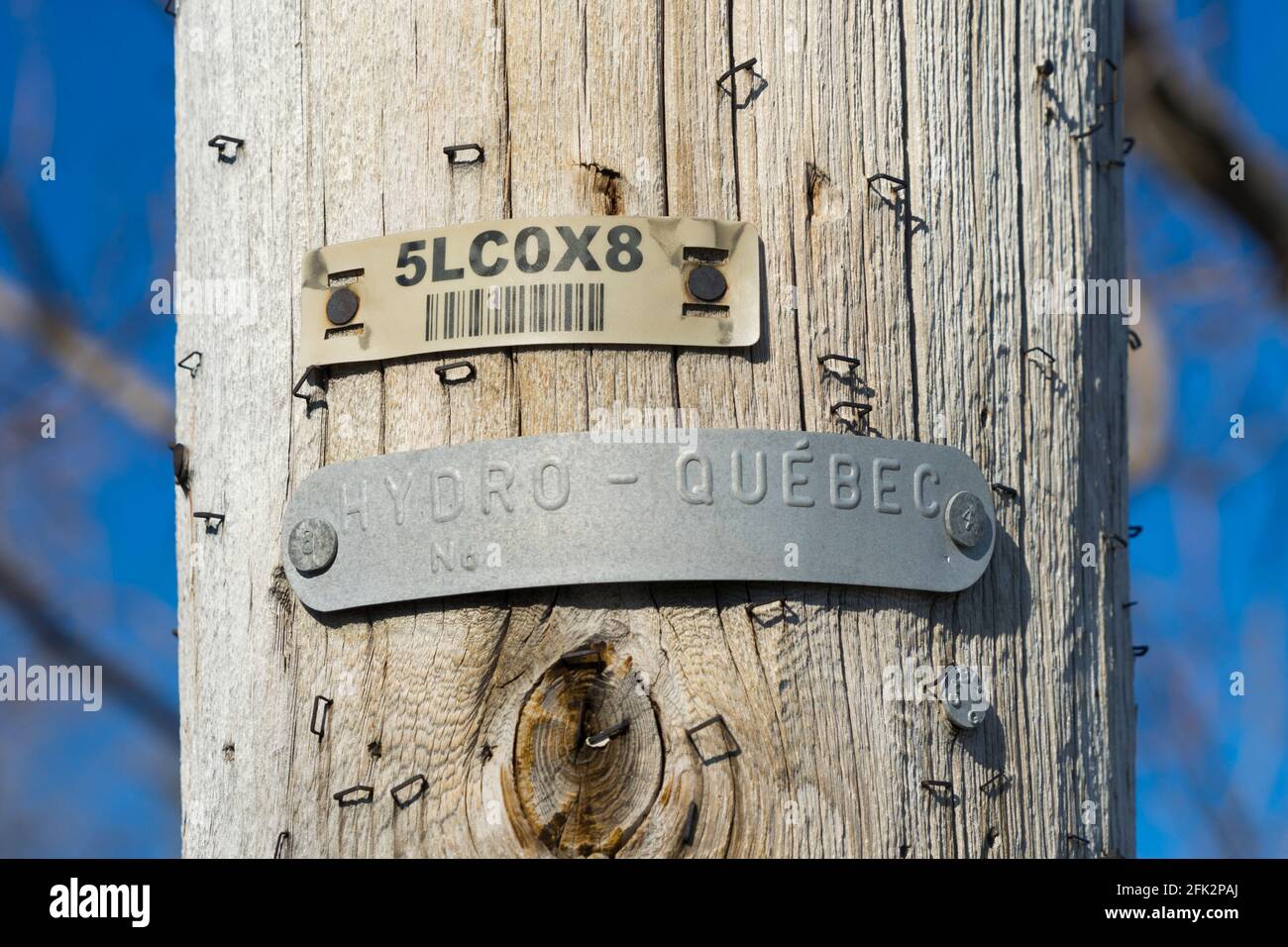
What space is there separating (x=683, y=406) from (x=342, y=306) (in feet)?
1.63

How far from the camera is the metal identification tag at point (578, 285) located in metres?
2.00

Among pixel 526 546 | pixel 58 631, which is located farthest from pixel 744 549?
pixel 58 631

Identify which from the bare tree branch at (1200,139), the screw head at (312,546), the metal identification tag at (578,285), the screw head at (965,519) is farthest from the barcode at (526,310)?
the bare tree branch at (1200,139)

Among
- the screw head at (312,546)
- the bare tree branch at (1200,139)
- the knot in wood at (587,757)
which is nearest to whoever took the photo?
the knot in wood at (587,757)

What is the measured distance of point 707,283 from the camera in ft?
6.59

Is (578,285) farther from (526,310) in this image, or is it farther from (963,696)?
(963,696)

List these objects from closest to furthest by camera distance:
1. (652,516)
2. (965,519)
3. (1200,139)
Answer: (652,516) → (965,519) → (1200,139)

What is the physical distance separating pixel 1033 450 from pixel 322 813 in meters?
1.07

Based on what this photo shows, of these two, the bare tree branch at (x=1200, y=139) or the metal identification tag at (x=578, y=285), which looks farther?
the bare tree branch at (x=1200, y=139)

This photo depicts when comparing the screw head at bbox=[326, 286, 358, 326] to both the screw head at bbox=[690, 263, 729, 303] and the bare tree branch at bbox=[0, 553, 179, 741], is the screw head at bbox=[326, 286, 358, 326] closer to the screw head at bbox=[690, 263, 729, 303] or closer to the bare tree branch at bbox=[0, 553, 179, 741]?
the screw head at bbox=[690, 263, 729, 303]

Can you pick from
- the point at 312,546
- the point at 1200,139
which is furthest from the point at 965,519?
the point at 1200,139

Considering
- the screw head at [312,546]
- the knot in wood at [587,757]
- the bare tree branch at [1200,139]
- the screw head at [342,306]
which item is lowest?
the knot in wood at [587,757]

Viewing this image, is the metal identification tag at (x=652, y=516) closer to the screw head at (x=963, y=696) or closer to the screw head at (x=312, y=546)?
the screw head at (x=312, y=546)
